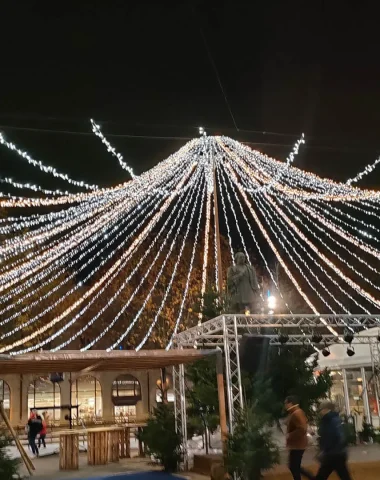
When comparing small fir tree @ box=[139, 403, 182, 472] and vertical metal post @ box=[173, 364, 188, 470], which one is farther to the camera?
vertical metal post @ box=[173, 364, 188, 470]

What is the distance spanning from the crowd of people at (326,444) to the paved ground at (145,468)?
5.81 ft

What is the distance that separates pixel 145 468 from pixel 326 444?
5857 mm

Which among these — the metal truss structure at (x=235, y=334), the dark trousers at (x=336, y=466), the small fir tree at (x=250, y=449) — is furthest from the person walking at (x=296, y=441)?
the metal truss structure at (x=235, y=334)

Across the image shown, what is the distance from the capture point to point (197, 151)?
621 inches

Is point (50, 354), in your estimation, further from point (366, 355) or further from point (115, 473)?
point (366, 355)

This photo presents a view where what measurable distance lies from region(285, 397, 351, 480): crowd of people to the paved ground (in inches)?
69.7

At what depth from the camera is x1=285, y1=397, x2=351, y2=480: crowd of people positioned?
7332 millimetres

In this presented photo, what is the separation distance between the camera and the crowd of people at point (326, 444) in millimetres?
7332

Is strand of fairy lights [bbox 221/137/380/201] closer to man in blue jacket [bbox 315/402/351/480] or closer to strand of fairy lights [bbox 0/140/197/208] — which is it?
strand of fairy lights [bbox 0/140/197/208]

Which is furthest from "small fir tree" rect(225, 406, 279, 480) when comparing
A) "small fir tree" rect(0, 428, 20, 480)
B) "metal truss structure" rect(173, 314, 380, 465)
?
"small fir tree" rect(0, 428, 20, 480)

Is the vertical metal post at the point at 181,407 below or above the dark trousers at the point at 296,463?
above

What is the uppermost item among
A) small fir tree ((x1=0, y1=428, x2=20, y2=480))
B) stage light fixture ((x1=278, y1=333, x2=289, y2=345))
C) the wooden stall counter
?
stage light fixture ((x1=278, y1=333, x2=289, y2=345))

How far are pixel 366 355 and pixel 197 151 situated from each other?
7566mm

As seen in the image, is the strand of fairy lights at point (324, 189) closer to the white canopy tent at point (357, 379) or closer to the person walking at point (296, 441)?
the white canopy tent at point (357, 379)
